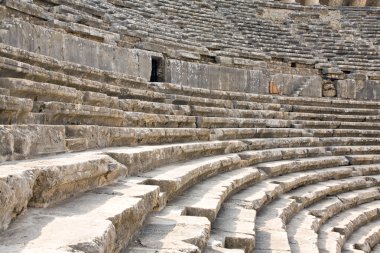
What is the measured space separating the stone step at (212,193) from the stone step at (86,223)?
59 cm

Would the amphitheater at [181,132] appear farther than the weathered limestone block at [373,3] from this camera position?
No

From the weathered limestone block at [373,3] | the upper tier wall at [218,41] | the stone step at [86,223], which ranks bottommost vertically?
the stone step at [86,223]

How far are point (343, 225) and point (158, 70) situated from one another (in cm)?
521

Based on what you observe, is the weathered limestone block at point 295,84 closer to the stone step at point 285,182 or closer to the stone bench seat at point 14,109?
the stone step at point 285,182

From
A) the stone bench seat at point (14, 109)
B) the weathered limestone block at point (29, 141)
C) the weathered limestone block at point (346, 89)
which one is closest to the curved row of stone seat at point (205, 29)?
the weathered limestone block at point (346, 89)

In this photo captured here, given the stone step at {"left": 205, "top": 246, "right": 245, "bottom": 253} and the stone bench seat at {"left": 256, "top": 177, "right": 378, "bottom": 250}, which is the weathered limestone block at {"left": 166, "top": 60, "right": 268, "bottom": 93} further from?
the stone step at {"left": 205, "top": 246, "right": 245, "bottom": 253}

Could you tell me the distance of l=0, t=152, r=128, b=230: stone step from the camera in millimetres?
2189

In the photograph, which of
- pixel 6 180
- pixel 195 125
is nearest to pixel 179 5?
pixel 195 125

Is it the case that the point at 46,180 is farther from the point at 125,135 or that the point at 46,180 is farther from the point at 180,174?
the point at 125,135

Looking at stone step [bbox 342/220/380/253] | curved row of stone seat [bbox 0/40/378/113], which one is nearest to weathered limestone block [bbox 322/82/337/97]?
curved row of stone seat [bbox 0/40/378/113]

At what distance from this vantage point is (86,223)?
2361 millimetres

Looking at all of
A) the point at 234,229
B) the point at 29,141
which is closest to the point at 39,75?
the point at 29,141

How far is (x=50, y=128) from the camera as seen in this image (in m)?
3.73

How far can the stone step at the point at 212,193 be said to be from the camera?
12.6 ft
